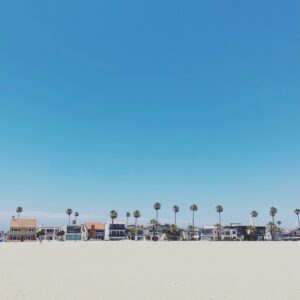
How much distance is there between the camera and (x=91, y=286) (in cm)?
1695

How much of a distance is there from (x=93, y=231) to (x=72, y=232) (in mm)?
9097

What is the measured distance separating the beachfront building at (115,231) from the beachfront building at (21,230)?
3098cm

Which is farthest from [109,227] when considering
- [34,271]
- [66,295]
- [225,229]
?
[66,295]

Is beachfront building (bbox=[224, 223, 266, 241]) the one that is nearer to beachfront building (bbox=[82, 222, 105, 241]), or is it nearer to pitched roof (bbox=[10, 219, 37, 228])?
beachfront building (bbox=[82, 222, 105, 241])

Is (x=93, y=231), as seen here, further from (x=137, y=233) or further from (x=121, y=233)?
(x=137, y=233)

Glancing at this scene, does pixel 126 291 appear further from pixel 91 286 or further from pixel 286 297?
pixel 286 297

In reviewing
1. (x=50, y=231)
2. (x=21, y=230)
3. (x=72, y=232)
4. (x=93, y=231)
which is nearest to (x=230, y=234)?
(x=93, y=231)

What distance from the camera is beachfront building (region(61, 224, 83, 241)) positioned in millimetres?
134625

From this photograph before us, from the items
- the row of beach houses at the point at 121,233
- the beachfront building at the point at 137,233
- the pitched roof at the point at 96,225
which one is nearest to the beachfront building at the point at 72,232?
the row of beach houses at the point at 121,233

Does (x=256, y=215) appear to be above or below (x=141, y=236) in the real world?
above

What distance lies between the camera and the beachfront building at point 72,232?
135 metres

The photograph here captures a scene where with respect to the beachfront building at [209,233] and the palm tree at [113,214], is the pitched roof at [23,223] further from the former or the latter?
the beachfront building at [209,233]

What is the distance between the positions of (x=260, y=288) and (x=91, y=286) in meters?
9.05

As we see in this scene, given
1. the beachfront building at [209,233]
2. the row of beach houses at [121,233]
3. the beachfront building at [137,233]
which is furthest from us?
the beachfront building at [209,233]
